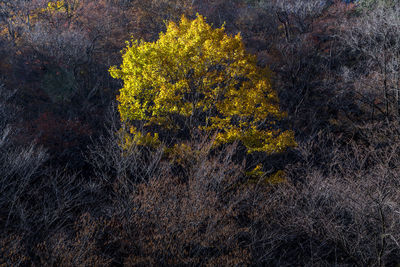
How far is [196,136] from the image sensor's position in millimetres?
15492

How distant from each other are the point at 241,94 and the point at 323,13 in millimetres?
22969

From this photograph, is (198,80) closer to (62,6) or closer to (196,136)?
(196,136)

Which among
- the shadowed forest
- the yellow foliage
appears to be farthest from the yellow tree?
the yellow foliage

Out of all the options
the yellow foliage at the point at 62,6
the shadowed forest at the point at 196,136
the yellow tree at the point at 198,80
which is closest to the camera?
the shadowed forest at the point at 196,136

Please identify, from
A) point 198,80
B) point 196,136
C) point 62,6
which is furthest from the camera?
point 62,6

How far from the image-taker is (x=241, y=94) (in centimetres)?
1722

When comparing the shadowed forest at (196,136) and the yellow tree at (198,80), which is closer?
the shadowed forest at (196,136)

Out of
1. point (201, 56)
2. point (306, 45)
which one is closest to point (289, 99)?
point (306, 45)

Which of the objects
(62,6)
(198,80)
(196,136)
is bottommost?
(62,6)

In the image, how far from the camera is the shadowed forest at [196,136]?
425 inches

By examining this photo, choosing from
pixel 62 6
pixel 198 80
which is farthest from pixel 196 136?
pixel 62 6

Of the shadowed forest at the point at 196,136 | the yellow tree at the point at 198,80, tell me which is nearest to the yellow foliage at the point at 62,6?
the shadowed forest at the point at 196,136

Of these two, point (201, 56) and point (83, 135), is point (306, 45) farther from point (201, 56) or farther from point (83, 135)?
point (83, 135)

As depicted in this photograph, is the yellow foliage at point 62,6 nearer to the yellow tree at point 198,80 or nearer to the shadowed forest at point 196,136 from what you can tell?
the shadowed forest at point 196,136
